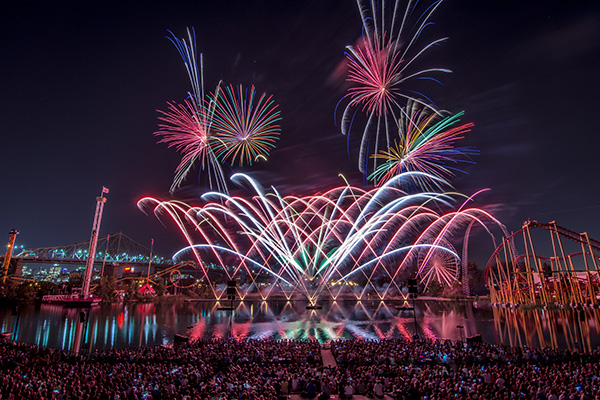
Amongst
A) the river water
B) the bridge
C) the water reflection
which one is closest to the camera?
the water reflection

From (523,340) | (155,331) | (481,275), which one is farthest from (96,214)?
(481,275)

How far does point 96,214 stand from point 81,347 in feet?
241

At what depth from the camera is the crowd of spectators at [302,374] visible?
1305 centimetres

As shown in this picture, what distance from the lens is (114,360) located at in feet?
66.6

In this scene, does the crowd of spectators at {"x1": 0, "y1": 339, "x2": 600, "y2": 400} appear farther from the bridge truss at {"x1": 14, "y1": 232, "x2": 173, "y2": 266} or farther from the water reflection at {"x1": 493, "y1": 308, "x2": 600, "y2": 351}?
the bridge truss at {"x1": 14, "y1": 232, "x2": 173, "y2": 266}

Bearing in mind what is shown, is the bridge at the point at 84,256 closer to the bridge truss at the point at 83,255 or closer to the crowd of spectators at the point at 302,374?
the bridge truss at the point at 83,255

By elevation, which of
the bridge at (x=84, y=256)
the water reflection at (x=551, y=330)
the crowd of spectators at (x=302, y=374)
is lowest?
the crowd of spectators at (x=302, y=374)

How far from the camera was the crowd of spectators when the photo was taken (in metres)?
13.0

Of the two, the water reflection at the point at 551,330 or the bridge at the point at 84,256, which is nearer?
the water reflection at the point at 551,330

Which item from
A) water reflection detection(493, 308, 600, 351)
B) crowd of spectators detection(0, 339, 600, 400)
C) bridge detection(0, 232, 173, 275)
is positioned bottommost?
crowd of spectators detection(0, 339, 600, 400)

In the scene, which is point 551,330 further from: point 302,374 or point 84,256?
point 84,256

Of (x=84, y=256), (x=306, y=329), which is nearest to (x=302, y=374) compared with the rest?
(x=306, y=329)

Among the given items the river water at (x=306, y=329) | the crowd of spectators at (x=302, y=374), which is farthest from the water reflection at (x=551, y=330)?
the crowd of spectators at (x=302, y=374)

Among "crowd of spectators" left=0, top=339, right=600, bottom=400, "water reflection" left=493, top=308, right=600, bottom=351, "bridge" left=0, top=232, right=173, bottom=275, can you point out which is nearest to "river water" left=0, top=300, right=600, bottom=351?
"water reflection" left=493, top=308, right=600, bottom=351
